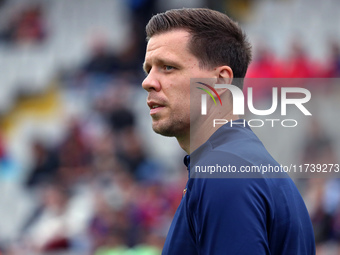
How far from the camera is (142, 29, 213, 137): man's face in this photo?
190 centimetres

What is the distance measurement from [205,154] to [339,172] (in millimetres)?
A: 4623

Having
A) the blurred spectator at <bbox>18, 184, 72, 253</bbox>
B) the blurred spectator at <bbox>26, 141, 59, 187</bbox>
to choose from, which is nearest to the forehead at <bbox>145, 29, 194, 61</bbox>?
the blurred spectator at <bbox>18, 184, 72, 253</bbox>

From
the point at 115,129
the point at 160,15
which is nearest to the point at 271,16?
the point at 115,129

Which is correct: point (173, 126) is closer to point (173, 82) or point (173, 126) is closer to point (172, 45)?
point (173, 82)

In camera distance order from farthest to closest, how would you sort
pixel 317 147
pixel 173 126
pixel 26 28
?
pixel 26 28 < pixel 317 147 < pixel 173 126

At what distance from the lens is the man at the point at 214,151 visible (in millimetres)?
1483

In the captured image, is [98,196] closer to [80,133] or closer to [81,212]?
[81,212]

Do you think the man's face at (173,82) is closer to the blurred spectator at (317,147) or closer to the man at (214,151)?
the man at (214,151)

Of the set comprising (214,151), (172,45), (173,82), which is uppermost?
(172,45)

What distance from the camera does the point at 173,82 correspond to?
1.91 m

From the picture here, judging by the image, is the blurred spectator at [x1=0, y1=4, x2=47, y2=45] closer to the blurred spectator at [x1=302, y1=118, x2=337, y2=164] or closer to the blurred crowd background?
the blurred crowd background

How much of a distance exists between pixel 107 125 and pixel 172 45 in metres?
Answer: 6.09

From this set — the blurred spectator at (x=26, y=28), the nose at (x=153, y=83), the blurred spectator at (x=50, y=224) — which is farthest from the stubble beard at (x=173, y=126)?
the blurred spectator at (x=26, y=28)

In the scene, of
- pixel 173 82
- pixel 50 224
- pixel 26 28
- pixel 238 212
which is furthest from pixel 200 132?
pixel 26 28
